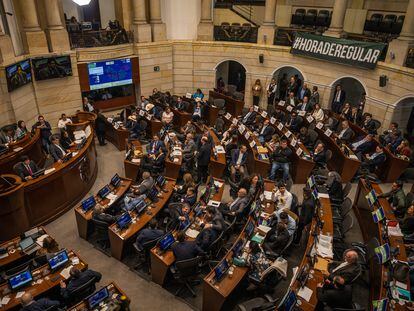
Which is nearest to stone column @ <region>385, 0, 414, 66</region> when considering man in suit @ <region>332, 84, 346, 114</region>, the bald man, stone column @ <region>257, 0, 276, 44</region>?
man in suit @ <region>332, 84, 346, 114</region>

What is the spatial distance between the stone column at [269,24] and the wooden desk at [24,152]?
11.4m

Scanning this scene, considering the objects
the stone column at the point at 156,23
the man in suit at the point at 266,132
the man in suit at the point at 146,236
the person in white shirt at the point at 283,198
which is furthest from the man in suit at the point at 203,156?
the stone column at the point at 156,23

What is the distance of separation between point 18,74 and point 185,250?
10981mm

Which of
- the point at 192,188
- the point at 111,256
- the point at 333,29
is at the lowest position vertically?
the point at 111,256

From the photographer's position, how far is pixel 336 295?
627 centimetres

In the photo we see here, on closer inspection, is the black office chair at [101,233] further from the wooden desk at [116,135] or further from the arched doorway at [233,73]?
the arched doorway at [233,73]

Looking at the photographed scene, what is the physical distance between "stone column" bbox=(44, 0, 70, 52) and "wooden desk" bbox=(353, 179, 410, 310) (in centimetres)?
1357

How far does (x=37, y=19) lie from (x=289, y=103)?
1163cm

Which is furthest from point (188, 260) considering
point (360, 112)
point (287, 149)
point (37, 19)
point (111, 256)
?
point (37, 19)

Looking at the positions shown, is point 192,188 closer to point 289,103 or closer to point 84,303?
point 84,303

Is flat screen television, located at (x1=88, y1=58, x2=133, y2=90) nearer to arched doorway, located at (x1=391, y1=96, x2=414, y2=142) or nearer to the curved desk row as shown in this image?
the curved desk row

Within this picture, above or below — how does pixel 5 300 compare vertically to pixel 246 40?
below

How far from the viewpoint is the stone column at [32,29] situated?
14844 millimetres

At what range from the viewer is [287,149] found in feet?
38.0
